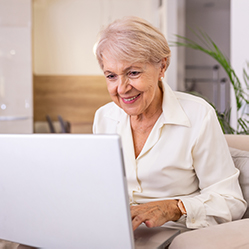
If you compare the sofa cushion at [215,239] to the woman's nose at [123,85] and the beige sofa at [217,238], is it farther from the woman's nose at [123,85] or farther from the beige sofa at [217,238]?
the woman's nose at [123,85]

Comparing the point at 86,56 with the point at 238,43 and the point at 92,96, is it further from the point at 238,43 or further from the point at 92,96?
the point at 238,43

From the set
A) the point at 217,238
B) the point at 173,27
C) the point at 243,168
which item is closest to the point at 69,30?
the point at 173,27

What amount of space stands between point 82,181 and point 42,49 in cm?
543

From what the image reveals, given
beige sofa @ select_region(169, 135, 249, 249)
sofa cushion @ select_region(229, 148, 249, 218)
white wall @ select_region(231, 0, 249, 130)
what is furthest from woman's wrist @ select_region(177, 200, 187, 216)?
white wall @ select_region(231, 0, 249, 130)

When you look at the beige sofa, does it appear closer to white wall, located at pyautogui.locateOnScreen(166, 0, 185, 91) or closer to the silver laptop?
the silver laptop

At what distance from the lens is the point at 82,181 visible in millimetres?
757

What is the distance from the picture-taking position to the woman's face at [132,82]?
3.97ft

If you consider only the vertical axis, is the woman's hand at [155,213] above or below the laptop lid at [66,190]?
below

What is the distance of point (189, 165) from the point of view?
1260 mm

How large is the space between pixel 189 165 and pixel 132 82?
0.33 m

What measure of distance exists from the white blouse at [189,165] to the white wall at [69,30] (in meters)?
4.77

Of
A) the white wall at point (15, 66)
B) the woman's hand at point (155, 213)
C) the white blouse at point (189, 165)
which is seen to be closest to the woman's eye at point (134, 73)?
the white blouse at point (189, 165)

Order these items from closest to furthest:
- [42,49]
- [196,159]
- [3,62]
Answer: [196,159]
[3,62]
[42,49]

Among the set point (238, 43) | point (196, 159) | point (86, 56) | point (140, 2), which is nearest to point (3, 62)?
point (86, 56)
